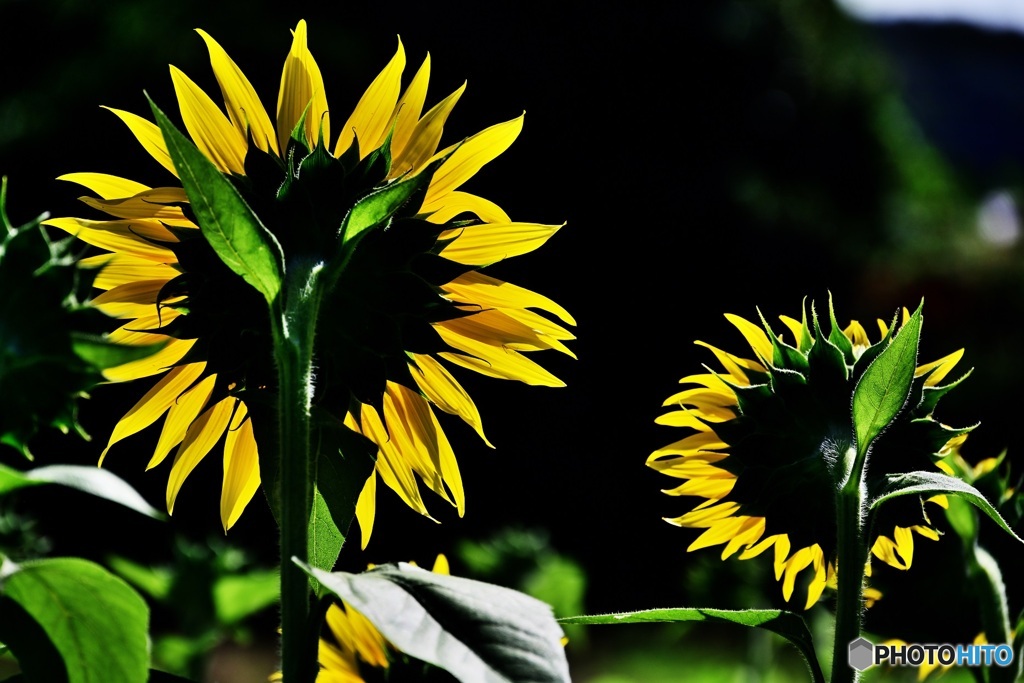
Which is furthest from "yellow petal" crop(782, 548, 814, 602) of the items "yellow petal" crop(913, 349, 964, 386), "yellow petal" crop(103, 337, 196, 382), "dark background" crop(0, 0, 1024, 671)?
"dark background" crop(0, 0, 1024, 671)

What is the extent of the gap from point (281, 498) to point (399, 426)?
15 centimetres

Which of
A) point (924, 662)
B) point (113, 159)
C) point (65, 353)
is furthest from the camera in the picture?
point (113, 159)

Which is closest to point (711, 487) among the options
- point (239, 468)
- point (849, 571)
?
point (849, 571)

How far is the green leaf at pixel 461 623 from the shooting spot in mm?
331

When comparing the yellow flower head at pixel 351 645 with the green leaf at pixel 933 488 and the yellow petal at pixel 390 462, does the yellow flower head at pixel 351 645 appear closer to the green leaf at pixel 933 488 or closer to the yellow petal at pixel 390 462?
the yellow petal at pixel 390 462

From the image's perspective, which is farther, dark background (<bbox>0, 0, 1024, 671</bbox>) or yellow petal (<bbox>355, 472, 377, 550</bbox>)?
dark background (<bbox>0, 0, 1024, 671</bbox>)

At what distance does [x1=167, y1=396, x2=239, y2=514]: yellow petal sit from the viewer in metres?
0.53

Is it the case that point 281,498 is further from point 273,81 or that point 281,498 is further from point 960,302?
point 960,302

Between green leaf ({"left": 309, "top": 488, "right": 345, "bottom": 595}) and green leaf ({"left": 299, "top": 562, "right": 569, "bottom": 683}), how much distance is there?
0.20ft

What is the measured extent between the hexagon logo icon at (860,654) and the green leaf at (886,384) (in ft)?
0.26

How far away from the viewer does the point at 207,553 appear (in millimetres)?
1263

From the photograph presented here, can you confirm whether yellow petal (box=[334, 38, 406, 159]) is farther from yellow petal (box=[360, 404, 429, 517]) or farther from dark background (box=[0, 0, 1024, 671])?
dark background (box=[0, 0, 1024, 671])

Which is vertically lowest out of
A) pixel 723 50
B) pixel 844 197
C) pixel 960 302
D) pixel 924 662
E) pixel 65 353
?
pixel 924 662

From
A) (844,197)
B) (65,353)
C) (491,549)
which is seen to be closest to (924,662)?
(65,353)
